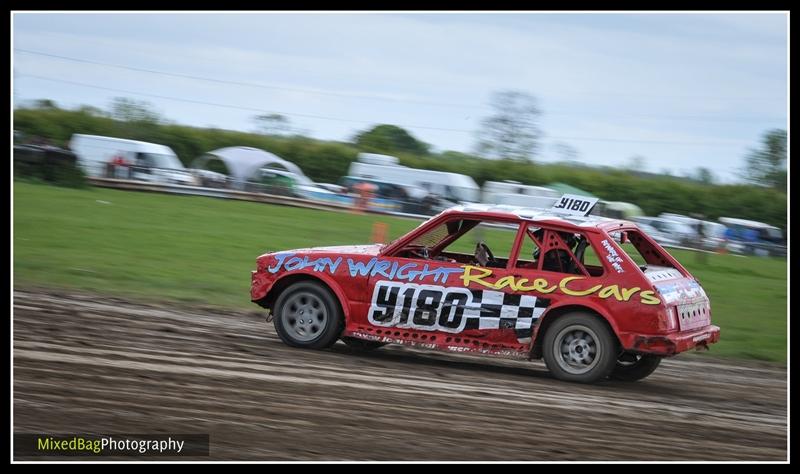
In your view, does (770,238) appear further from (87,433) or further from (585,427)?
(87,433)

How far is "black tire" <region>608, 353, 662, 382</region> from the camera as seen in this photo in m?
9.82

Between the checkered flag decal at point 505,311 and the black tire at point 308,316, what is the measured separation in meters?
1.36

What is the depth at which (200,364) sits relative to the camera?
29.3 ft

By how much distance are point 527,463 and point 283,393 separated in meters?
2.33

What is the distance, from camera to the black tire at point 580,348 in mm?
8992

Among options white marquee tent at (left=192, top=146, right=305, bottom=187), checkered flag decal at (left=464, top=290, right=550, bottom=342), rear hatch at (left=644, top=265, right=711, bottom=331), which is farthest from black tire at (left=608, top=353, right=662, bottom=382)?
white marquee tent at (left=192, top=146, right=305, bottom=187)

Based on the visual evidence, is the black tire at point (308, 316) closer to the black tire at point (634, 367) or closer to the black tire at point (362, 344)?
the black tire at point (362, 344)

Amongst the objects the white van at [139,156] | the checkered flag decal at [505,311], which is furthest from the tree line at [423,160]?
the checkered flag decal at [505,311]

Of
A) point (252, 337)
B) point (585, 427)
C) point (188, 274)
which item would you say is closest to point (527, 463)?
point (585, 427)

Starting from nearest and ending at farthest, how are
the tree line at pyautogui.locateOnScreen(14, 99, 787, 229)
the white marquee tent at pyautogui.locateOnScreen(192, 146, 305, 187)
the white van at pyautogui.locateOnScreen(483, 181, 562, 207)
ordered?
the white van at pyautogui.locateOnScreen(483, 181, 562, 207) < the white marquee tent at pyautogui.locateOnScreen(192, 146, 305, 187) < the tree line at pyautogui.locateOnScreen(14, 99, 787, 229)

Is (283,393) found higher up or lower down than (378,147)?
lower down

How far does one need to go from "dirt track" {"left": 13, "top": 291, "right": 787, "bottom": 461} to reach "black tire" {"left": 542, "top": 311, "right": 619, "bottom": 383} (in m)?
0.16

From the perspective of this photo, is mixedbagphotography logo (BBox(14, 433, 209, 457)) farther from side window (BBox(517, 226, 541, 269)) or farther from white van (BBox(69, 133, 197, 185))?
white van (BBox(69, 133, 197, 185))

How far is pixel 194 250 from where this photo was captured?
701 inches
